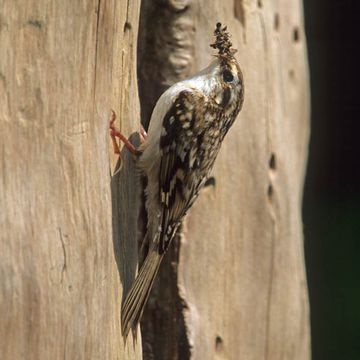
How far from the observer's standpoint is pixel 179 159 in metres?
3.88

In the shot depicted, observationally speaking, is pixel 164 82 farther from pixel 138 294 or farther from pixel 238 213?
pixel 138 294

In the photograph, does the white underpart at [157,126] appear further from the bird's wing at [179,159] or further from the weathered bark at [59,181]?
the weathered bark at [59,181]

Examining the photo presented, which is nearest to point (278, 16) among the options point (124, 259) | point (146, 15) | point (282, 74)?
point (282, 74)

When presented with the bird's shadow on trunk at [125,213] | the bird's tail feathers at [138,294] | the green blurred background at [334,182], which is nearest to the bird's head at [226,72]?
the bird's shadow on trunk at [125,213]

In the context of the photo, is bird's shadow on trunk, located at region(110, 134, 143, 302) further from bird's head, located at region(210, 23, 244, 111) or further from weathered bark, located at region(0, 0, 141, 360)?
bird's head, located at region(210, 23, 244, 111)

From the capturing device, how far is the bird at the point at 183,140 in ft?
12.5

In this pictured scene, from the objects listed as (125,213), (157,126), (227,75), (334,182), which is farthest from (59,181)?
(334,182)

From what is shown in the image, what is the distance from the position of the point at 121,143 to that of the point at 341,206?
2.62 m

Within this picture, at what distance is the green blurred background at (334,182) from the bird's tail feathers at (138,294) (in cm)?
246

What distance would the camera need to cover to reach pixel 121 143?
12.0 ft

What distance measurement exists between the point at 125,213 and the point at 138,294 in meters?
0.25

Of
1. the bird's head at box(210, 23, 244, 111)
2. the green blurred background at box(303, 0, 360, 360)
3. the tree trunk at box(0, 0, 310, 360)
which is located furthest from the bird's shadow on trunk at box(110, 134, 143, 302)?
the green blurred background at box(303, 0, 360, 360)

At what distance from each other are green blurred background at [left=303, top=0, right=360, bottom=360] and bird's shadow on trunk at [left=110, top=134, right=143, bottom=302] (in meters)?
2.47

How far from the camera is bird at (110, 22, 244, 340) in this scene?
12.5ft
